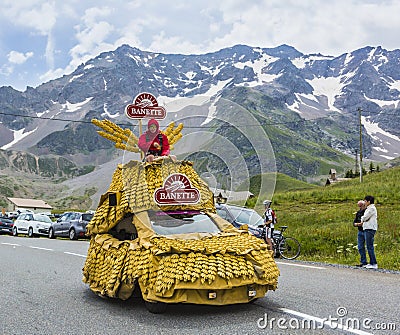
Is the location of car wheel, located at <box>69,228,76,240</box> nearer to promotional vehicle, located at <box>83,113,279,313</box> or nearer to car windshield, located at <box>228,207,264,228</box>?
car windshield, located at <box>228,207,264,228</box>

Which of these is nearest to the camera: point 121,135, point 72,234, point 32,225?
point 121,135

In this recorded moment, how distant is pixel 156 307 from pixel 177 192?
Answer: 6.27 feet

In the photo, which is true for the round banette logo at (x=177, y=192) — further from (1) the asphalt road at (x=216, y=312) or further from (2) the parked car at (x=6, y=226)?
(2) the parked car at (x=6, y=226)

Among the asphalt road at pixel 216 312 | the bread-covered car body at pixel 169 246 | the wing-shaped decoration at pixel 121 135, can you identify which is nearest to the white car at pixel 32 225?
the asphalt road at pixel 216 312

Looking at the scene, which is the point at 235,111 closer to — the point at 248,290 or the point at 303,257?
the point at 248,290

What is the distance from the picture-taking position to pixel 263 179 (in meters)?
8.91

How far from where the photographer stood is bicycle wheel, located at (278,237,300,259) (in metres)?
17.3

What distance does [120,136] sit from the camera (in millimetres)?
9477

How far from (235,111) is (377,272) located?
6.08 metres

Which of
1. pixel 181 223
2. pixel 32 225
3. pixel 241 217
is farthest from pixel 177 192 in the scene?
pixel 32 225

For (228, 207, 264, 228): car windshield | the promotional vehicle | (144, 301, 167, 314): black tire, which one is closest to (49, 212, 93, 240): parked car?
(228, 207, 264, 228): car windshield

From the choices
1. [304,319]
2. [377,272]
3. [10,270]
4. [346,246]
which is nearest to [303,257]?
[346,246]

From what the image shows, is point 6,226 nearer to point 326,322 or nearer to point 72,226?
point 72,226

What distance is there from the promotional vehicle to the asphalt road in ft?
0.99
